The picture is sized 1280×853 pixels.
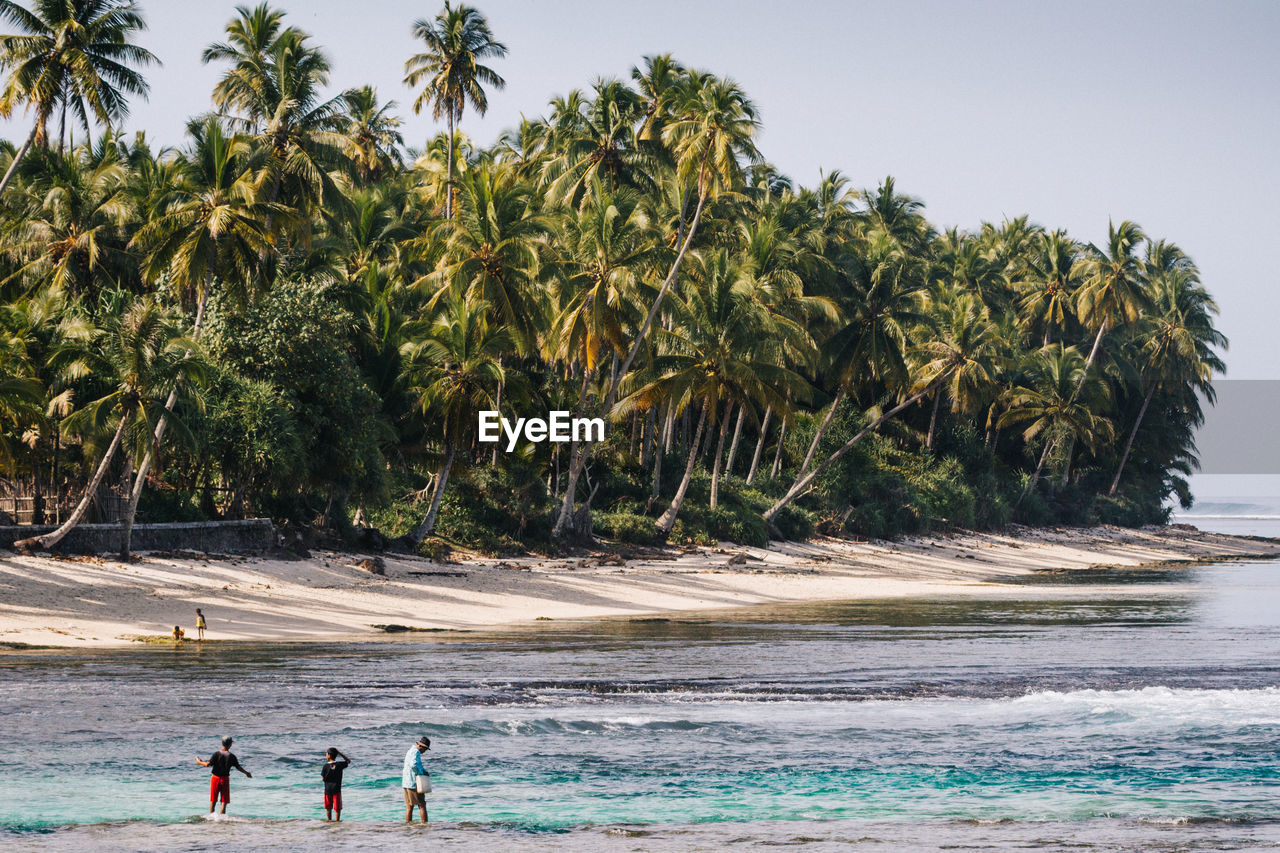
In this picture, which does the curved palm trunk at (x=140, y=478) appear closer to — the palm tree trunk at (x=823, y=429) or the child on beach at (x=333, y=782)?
the child on beach at (x=333, y=782)

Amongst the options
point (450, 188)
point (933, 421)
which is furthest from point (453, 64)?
point (933, 421)

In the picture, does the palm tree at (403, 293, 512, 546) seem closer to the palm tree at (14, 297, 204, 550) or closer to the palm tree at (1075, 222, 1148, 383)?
the palm tree at (14, 297, 204, 550)

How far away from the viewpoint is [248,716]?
15812mm

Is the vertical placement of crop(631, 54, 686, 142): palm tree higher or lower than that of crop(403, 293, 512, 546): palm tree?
higher

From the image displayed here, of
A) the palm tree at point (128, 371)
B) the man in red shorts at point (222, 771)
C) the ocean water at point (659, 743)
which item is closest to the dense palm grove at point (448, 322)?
the palm tree at point (128, 371)

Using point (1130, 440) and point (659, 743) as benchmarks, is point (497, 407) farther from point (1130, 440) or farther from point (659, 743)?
point (1130, 440)

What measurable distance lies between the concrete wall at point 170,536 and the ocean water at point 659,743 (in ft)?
22.8

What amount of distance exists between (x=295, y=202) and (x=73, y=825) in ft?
85.6

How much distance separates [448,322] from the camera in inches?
1410

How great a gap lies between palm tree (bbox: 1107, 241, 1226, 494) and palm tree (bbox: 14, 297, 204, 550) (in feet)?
198

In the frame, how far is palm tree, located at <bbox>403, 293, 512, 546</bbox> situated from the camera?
3428cm

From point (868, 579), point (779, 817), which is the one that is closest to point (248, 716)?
point (779, 817)

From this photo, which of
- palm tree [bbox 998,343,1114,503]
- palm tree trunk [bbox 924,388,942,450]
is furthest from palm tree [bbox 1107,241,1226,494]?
palm tree trunk [bbox 924,388,942,450]

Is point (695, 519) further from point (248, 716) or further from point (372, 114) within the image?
point (248, 716)
